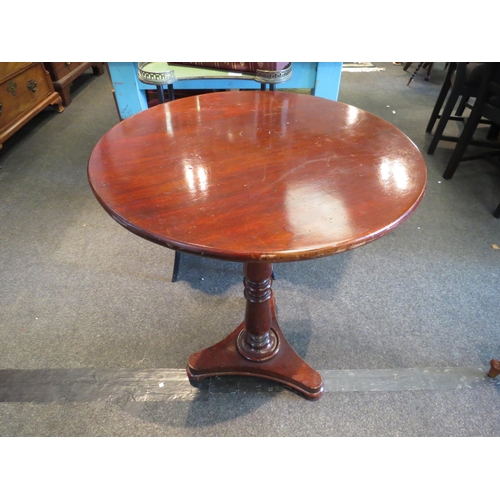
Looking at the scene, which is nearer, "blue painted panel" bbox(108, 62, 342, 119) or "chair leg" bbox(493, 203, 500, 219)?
"blue painted panel" bbox(108, 62, 342, 119)

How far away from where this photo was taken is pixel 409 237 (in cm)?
202

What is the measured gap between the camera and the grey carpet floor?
1254mm

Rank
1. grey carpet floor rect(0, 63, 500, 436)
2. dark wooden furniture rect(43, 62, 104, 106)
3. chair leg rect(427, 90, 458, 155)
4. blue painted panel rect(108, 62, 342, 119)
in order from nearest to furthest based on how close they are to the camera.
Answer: grey carpet floor rect(0, 63, 500, 436) → blue painted panel rect(108, 62, 342, 119) → chair leg rect(427, 90, 458, 155) → dark wooden furniture rect(43, 62, 104, 106)

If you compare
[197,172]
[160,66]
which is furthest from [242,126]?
[160,66]

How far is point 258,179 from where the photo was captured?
91 cm

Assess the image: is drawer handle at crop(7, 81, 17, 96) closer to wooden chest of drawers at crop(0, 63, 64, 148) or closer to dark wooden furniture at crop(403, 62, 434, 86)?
wooden chest of drawers at crop(0, 63, 64, 148)

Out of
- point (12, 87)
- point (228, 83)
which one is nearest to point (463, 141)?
point (228, 83)

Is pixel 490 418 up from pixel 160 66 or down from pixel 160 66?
down

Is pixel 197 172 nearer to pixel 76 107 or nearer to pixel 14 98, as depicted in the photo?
pixel 14 98

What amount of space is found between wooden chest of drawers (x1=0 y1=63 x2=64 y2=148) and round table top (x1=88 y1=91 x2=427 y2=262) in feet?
6.59

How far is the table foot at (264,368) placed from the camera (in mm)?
1286

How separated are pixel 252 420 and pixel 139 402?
403mm

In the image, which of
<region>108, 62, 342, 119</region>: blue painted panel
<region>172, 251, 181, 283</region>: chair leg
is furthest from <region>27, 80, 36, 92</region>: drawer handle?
<region>172, 251, 181, 283</region>: chair leg

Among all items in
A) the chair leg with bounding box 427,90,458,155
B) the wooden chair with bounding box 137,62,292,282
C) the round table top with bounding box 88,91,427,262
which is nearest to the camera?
the round table top with bounding box 88,91,427,262
